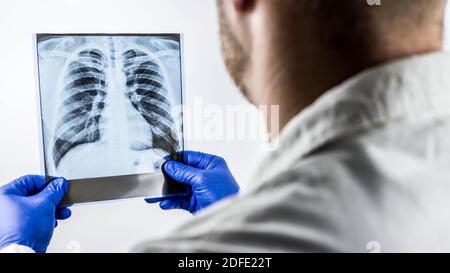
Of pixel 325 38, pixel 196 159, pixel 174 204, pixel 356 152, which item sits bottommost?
pixel 174 204

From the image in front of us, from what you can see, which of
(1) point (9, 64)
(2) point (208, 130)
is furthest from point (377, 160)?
(1) point (9, 64)

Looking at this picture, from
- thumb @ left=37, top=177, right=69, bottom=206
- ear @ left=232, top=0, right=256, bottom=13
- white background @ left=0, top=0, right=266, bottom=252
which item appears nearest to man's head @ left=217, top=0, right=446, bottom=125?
ear @ left=232, top=0, right=256, bottom=13

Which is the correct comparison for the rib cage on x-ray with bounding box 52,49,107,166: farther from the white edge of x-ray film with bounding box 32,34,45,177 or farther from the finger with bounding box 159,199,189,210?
the finger with bounding box 159,199,189,210

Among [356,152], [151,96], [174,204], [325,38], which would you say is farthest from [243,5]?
[174,204]

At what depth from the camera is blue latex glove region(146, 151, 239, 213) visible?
42.1 inches

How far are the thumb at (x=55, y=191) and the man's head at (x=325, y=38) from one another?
64 centimetres

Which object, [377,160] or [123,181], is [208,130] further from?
[377,160]

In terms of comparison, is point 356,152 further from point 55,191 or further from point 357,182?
point 55,191

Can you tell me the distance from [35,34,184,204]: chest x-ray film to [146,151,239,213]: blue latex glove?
3 cm

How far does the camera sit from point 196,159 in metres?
1.09

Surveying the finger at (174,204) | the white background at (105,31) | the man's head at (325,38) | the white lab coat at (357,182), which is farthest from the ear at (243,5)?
the finger at (174,204)

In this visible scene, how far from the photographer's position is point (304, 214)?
1.26 feet

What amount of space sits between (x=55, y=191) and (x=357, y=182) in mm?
791

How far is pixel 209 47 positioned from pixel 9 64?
467 millimetres
